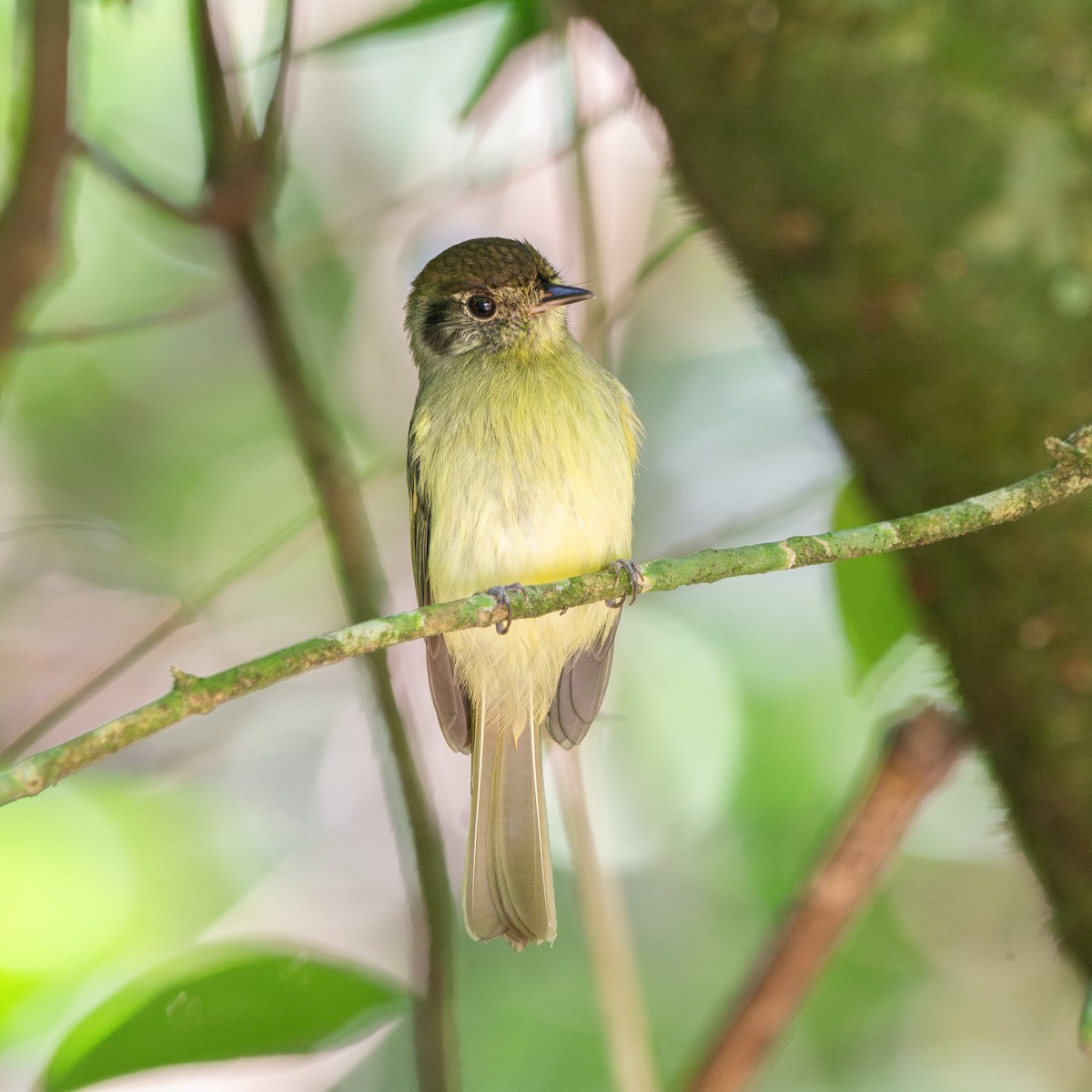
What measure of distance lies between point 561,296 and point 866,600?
95 centimetres

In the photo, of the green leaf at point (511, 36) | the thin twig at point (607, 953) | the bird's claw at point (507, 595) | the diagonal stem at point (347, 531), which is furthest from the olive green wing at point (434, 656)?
the green leaf at point (511, 36)

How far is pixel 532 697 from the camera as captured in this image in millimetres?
2773

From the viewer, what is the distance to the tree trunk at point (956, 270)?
1.87 metres

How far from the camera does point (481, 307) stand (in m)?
2.89

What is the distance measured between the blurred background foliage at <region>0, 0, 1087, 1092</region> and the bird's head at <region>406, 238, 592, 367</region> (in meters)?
0.18

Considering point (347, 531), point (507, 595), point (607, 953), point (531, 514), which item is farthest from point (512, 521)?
point (607, 953)

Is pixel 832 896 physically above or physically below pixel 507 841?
below

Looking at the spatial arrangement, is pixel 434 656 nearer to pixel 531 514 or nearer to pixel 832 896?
pixel 531 514

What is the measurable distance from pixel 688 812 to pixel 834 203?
6.43 ft

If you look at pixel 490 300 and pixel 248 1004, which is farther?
pixel 490 300

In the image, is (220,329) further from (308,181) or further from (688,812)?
(688,812)

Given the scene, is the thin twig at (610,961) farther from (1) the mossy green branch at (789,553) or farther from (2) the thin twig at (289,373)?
(1) the mossy green branch at (789,553)

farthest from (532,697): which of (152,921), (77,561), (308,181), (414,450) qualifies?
(308,181)

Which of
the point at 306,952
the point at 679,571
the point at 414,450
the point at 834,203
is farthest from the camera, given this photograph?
the point at 414,450
